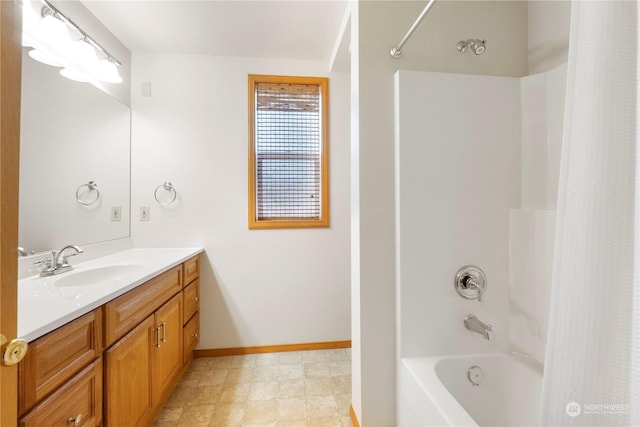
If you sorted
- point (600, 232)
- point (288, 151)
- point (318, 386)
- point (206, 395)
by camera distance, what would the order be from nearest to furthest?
point (600, 232)
point (206, 395)
point (318, 386)
point (288, 151)

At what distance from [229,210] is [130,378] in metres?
1.37

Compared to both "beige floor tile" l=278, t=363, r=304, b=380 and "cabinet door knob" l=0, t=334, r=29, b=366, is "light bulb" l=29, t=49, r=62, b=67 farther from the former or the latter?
"beige floor tile" l=278, t=363, r=304, b=380

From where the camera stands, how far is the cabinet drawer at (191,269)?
197 cm

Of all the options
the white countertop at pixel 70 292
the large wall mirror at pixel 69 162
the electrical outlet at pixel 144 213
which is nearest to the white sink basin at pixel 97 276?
the white countertop at pixel 70 292

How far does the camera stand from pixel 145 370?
53.9 inches

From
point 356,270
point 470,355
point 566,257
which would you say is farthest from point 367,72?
point 470,355

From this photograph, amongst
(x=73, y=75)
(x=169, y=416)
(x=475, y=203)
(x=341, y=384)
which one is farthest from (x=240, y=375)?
(x=73, y=75)

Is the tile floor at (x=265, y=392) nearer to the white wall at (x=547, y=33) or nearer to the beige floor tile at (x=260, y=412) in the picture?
the beige floor tile at (x=260, y=412)

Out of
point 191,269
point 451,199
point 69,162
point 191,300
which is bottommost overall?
point 191,300

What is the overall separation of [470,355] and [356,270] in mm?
711

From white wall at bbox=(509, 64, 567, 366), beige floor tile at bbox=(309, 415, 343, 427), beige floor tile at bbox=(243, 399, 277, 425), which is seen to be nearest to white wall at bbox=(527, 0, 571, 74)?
white wall at bbox=(509, 64, 567, 366)

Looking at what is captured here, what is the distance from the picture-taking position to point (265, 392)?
6.03 feet

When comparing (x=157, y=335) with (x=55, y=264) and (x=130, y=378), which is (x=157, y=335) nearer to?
(x=130, y=378)

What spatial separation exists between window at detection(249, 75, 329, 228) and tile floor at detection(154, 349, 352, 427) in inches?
45.2
